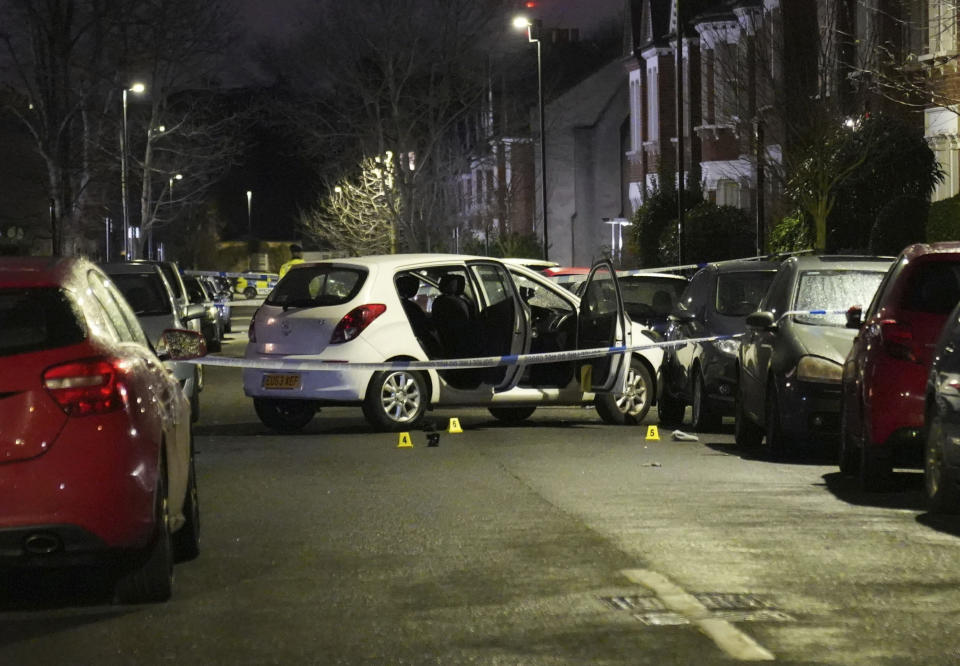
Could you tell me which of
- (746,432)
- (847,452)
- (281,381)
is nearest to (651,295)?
(281,381)

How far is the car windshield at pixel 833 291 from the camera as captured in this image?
1477 centimetres

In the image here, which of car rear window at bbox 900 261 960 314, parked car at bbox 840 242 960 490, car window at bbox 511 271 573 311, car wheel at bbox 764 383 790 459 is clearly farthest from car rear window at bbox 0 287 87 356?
car window at bbox 511 271 573 311

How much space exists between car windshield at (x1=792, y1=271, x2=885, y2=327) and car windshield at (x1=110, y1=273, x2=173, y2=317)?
26.7 feet

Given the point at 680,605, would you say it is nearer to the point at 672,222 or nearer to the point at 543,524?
the point at 543,524

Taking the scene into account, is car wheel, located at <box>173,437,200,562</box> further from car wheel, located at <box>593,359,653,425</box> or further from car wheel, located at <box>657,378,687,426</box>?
car wheel, located at <box>657,378,687,426</box>

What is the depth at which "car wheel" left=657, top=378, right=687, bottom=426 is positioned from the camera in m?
18.3

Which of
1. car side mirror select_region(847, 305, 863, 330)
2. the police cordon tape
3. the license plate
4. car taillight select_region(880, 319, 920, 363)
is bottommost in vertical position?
the license plate

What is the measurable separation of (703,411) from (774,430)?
2843 millimetres

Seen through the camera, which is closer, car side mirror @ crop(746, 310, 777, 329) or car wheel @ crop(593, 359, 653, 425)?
car side mirror @ crop(746, 310, 777, 329)

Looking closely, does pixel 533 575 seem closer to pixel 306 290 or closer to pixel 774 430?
→ pixel 774 430

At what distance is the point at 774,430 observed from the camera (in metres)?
14.1

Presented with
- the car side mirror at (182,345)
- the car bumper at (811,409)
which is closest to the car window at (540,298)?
the car bumper at (811,409)

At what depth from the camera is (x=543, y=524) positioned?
1030 centimetres

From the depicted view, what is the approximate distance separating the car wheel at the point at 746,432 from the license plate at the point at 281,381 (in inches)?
157
